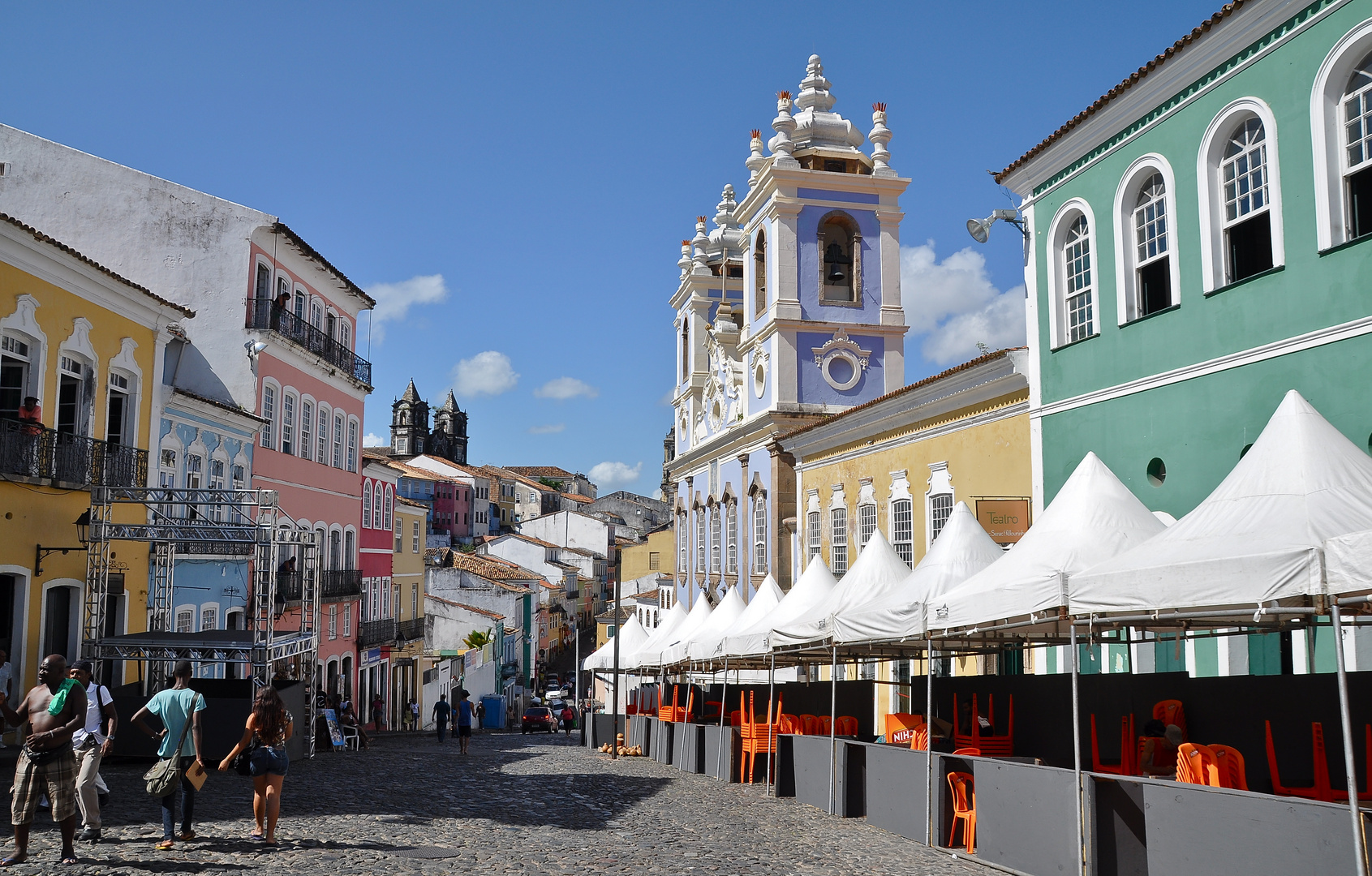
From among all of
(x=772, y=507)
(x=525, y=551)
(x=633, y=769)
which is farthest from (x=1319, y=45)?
(x=525, y=551)

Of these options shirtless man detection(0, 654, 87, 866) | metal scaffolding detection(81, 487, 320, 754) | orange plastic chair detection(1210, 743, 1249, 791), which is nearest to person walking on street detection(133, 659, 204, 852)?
shirtless man detection(0, 654, 87, 866)

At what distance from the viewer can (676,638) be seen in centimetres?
2347

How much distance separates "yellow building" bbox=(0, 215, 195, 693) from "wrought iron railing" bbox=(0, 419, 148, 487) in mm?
16

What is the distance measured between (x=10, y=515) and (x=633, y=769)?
9243 millimetres

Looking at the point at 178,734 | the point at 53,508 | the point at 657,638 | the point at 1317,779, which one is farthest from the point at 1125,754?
the point at 657,638

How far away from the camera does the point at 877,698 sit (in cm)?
2255

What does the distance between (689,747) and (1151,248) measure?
943 centimetres

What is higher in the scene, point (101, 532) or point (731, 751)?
point (101, 532)

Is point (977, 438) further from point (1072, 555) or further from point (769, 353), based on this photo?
point (769, 353)

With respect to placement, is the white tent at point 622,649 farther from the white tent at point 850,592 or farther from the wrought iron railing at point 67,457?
the white tent at point 850,592

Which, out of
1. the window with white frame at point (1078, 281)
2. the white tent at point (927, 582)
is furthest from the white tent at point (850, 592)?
the window with white frame at point (1078, 281)

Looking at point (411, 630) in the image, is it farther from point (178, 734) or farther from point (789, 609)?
point (178, 734)

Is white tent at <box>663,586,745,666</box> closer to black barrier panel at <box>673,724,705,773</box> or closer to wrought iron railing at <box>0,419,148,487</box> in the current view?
black barrier panel at <box>673,724,705,773</box>

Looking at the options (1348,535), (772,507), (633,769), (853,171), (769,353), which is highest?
(853,171)
